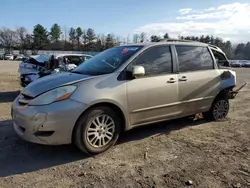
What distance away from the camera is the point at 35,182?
362 centimetres

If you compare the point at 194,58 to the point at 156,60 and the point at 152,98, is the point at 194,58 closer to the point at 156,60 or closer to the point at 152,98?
the point at 156,60

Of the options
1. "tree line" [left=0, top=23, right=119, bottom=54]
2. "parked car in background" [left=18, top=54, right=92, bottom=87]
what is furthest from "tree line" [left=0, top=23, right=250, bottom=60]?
"parked car in background" [left=18, top=54, right=92, bottom=87]

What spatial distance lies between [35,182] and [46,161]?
64cm

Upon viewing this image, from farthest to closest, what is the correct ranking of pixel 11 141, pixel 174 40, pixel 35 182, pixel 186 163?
pixel 174 40
pixel 11 141
pixel 186 163
pixel 35 182

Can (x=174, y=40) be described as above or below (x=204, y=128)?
above

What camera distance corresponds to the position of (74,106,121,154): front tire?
4.25 meters

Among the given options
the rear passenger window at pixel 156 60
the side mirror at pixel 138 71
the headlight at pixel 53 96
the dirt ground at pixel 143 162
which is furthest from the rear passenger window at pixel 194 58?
the headlight at pixel 53 96

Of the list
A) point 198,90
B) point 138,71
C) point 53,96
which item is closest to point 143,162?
point 138,71

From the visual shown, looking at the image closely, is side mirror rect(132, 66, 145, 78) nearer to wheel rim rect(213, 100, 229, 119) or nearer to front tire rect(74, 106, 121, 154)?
front tire rect(74, 106, 121, 154)

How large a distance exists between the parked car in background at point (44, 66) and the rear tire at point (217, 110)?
15.7 feet

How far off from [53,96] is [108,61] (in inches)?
55.1

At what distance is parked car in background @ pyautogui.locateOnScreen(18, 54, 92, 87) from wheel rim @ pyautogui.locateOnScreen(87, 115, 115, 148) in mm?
4981

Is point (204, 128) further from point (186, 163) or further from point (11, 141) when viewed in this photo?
point (11, 141)

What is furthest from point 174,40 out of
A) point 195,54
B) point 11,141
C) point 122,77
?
point 11,141
